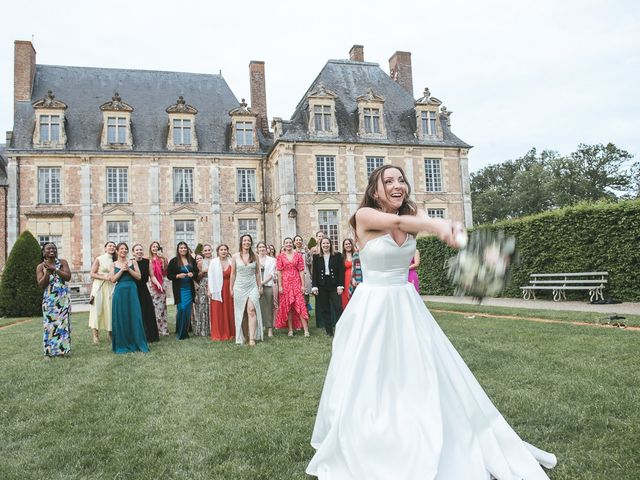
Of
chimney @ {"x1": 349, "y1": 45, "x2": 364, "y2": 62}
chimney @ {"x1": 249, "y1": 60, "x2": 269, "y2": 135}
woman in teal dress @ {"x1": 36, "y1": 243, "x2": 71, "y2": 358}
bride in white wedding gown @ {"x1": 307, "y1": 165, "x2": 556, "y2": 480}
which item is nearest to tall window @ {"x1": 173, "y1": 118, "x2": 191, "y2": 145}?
chimney @ {"x1": 249, "y1": 60, "x2": 269, "y2": 135}

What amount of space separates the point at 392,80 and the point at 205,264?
2469 cm

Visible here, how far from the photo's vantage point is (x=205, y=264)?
1146 cm

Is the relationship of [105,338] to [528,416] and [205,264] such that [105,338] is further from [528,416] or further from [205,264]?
[528,416]

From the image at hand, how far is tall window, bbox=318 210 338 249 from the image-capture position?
2789cm

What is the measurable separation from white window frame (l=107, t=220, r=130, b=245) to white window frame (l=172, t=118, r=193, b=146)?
215 inches

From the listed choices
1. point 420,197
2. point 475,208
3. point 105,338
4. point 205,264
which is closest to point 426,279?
point 420,197

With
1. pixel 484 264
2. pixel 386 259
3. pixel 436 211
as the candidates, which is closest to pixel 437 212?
pixel 436 211

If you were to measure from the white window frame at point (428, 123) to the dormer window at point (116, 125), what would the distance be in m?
16.7

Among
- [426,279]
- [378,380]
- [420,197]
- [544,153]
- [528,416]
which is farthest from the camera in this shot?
[544,153]

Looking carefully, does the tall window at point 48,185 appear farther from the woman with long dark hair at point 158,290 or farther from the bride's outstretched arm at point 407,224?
the bride's outstretched arm at point 407,224

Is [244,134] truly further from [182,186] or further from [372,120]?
[372,120]

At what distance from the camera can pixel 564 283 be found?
15.2m

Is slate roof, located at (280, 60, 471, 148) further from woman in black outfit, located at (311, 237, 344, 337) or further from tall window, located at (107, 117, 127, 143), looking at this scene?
woman in black outfit, located at (311, 237, 344, 337)

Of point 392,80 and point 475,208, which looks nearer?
point 392,80
